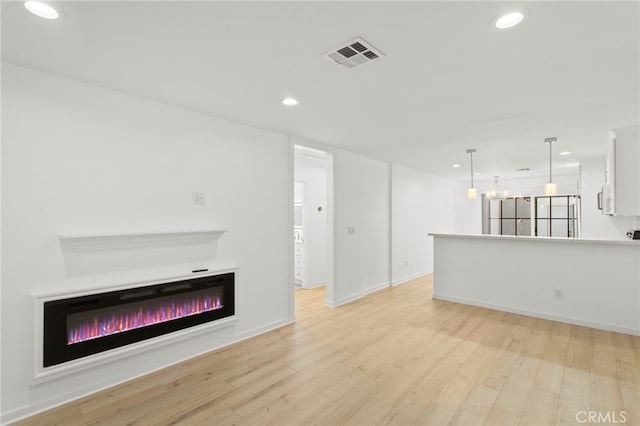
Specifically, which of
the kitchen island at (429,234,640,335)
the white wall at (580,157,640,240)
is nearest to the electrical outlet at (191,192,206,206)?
the kitchen island at (429,234,640,335)

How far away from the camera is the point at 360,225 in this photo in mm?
5426

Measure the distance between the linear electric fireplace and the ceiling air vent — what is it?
2369 mm

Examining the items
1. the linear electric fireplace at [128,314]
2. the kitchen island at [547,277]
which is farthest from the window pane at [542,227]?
the linear electric fireplace at [128,314]

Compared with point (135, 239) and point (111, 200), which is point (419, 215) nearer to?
point (135, 239)

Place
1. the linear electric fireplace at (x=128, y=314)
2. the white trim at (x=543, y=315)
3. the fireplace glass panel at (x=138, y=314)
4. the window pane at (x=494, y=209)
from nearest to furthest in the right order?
the linear electric fireplace at (x=128, y=314) → the fireplace glass panel at (x=138, y=314) → the white trim at (x=543, y=315) → the window pane at (x=494, y=209)

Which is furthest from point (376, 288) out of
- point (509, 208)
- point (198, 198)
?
point (509, 208)

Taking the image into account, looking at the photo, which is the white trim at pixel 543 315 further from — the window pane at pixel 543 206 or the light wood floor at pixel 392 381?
the window pane at pixel 543 206

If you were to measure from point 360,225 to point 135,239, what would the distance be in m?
3.55

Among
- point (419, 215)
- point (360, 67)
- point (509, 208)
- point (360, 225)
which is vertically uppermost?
point (360, 67)

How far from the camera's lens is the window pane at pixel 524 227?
27.9 feet

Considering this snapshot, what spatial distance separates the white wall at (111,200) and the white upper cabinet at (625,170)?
4.39 meters

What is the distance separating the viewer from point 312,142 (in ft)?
14.5

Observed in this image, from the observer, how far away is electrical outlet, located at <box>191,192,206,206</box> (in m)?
3.17

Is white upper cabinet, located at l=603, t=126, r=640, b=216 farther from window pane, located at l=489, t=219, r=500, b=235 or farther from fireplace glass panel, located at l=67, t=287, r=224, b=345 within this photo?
window pane, located at l=489, t=219, r=500, b=235
